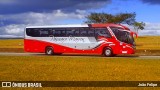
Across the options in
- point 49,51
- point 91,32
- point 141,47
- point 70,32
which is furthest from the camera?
point 141,47

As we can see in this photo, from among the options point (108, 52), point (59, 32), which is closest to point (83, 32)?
point (59, 32)

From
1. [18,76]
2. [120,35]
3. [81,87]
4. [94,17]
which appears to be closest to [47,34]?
[120,35]

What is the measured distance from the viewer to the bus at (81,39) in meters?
35.1

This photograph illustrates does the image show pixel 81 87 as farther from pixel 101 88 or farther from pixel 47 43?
pixel 47 43

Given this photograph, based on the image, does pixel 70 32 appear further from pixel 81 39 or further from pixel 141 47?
pixel 141 47

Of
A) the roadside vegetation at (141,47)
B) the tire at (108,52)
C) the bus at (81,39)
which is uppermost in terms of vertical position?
the bus at (81,39)

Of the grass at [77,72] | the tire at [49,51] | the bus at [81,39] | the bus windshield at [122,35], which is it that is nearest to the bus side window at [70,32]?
the bus at [81,39]

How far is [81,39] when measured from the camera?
36.4 m

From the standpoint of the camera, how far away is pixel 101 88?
1294cm

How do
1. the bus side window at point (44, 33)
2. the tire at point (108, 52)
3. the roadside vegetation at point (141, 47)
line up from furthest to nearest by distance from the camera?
the roadside vegetation at point (141, 47) → the bus side window at point (44, 33) → the tire at point (108, 52)

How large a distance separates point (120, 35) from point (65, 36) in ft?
18.6

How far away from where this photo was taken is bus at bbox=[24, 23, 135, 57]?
3506 cm

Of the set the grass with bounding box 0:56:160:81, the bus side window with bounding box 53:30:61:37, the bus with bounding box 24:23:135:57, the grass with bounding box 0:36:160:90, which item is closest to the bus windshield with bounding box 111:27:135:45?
the bus with bounding box 24:23:135:57

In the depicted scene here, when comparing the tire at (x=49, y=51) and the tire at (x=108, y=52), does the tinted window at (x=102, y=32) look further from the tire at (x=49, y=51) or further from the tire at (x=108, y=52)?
the tire at (x=49, y=51)
